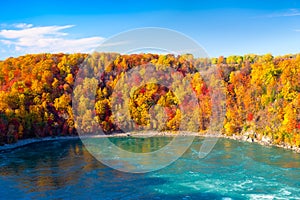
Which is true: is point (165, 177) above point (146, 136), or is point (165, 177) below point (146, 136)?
below

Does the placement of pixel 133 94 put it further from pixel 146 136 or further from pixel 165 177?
pixel 165 177

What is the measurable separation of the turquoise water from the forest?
9114 mm

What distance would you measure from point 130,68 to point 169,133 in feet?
50.6

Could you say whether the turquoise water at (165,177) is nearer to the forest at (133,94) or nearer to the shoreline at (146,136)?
the shoreline at (146,136)

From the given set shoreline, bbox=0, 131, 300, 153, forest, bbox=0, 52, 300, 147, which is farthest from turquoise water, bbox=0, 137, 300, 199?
forest, bbox=0, 52, 300, 147

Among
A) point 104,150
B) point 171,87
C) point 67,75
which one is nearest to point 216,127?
point 171,87

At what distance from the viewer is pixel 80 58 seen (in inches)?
2243

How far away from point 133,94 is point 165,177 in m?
27.1

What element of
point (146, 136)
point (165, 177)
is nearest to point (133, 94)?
point (146, 136)

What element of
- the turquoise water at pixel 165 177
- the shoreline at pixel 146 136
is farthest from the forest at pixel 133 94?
the turquoise water at pixel 165 177

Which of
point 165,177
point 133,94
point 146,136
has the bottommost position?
point 165,177

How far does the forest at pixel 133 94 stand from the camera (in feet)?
137

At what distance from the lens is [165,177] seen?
2473 cm

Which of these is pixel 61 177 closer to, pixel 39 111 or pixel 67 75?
pixel 39 111
